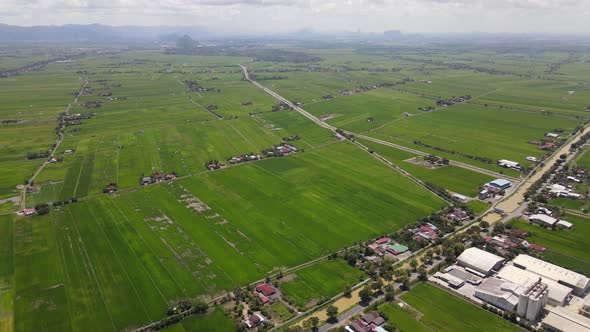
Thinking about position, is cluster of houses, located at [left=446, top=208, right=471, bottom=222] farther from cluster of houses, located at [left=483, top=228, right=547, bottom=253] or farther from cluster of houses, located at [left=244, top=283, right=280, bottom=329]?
cluster of houses, located at [left=244, top=283, right=280, bottom=329]

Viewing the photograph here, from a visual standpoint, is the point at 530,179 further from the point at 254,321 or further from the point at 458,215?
the point at 254,321

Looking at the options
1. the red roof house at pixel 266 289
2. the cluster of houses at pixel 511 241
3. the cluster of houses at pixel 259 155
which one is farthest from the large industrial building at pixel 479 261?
the cluster of houses at pixel 259 155

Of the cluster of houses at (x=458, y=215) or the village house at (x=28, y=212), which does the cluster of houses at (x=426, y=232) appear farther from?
the village house at (x=28, y=212)

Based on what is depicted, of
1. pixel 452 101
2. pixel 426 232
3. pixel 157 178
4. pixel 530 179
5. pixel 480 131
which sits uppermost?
pixel 452 101

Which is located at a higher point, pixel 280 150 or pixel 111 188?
pixel 280 150

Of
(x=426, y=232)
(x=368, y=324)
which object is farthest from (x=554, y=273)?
(x=368, y=324)

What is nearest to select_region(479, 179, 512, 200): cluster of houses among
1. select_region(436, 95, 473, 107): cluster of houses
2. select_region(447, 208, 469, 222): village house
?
select_region(447, 208, 469, 222): village house
